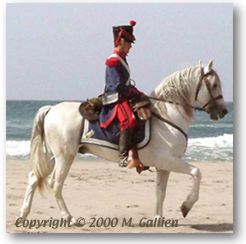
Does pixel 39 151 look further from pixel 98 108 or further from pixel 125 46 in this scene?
pixel 125 46

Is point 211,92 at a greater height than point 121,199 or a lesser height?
greater

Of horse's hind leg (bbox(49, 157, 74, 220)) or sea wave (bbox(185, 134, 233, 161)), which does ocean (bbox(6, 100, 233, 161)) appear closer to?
sea wave (bbox(185, 134, 233, 161))

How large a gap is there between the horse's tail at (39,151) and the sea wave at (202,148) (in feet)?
0.31

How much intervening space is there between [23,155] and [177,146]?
3.30 ft

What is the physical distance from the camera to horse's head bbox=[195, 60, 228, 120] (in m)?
4.71

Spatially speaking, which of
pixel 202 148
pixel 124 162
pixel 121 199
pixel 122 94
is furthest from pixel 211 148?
pixel 122 94

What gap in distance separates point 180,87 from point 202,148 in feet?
2.34

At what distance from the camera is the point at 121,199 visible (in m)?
5.14

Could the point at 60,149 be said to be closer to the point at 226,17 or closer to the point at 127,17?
the point at 127,17

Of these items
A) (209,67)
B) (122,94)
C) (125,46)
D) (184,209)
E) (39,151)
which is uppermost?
(125,46)

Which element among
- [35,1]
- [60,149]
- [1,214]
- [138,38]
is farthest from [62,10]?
[1,214]

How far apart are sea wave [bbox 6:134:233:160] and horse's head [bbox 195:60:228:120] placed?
0.94 feet

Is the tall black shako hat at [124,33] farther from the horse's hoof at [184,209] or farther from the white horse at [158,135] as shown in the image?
the horse's hoof at [184,209]

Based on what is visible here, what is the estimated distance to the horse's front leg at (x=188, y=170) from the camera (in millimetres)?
4660
